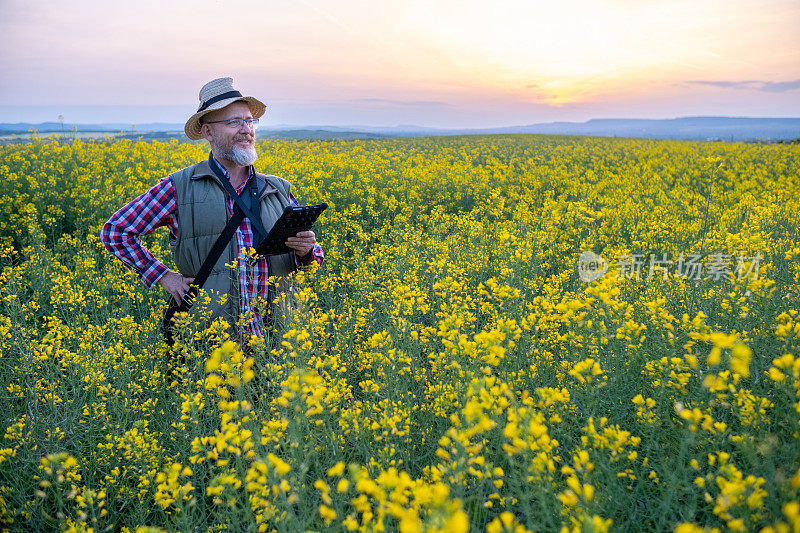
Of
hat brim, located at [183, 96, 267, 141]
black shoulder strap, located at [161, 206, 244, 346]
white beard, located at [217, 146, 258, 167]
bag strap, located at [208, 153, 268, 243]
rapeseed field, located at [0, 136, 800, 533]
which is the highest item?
hat brim, located at [183, 96, 267, 141]

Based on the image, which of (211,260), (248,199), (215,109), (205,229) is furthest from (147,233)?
(215,109)

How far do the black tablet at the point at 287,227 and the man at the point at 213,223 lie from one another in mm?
57

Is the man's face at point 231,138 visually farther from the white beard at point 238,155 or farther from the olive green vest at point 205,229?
the olive green vest at point 205,229

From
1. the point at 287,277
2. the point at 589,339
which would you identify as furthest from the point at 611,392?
the point at 287,277

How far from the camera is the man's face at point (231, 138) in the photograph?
3.14 m

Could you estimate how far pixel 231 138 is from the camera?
124 inches

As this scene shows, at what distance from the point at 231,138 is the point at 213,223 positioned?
2.01 ft

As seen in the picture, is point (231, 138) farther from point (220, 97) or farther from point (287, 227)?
point (287, 227)

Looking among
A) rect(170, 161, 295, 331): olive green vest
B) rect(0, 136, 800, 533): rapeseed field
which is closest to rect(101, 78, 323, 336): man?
rect(170, 161, 295, 331): olive green vest

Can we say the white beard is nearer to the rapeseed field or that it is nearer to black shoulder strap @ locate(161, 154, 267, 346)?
black shoulder strap @ locate(161, 154, 267, 346)

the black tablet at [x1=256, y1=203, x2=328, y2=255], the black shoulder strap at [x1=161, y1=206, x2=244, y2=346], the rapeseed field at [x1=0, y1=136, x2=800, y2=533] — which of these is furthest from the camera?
the black shoulder strap at [x1=161, y1=206, x2=244, y2=346]

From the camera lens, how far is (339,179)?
29.1 feet

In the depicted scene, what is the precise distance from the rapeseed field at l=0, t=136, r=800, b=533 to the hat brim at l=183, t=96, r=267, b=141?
1292mm

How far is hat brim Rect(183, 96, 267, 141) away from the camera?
303 centimetres
